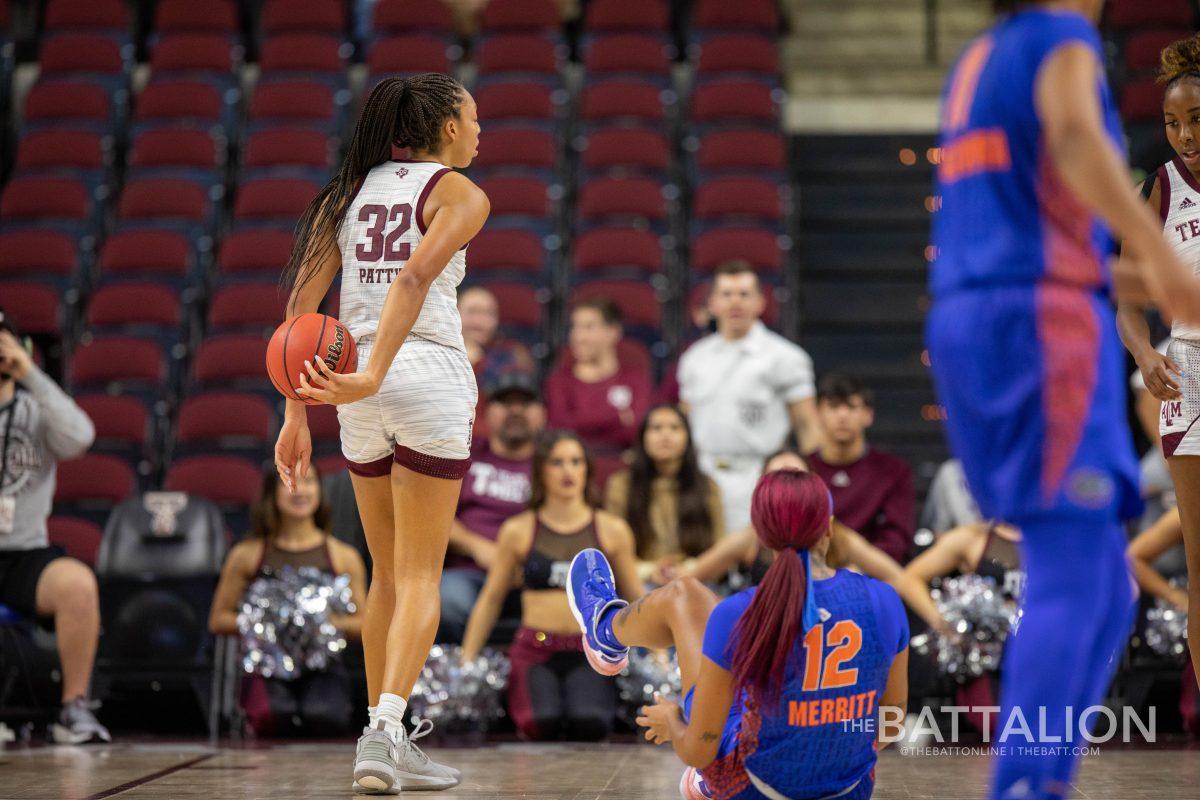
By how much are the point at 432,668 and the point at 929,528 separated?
7.22ft

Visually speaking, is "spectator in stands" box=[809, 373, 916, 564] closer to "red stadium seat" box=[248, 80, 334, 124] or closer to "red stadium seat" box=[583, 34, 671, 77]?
"red stadium seat" box=[583, 34, 671, 77]

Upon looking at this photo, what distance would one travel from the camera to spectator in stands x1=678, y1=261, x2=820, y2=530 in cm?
621

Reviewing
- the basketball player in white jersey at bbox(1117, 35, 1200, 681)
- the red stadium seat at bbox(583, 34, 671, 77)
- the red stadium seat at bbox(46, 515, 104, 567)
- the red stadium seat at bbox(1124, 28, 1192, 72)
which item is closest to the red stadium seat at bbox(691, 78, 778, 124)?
the red stadium seat at bbox(583, 34, 671, 77)

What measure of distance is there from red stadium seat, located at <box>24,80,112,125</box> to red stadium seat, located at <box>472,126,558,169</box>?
273cm

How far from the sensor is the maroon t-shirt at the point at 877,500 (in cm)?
560

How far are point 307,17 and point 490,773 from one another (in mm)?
7804

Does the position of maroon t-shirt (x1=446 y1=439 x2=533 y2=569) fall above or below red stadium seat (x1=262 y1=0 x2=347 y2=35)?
below

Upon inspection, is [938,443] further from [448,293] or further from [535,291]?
[448,293]

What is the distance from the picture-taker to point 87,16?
10414 millimetres

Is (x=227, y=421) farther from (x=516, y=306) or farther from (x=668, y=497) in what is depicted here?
(x=668, y=497)

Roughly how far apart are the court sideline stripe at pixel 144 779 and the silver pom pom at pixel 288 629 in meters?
0.99

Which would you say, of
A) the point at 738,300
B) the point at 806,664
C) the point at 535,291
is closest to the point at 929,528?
the point at 738,300

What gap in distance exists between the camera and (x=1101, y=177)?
189 cm

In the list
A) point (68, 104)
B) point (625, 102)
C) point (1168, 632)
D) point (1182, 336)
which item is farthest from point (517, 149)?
point (1182, 336)
